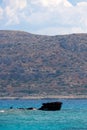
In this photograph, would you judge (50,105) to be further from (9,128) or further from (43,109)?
(9,128)

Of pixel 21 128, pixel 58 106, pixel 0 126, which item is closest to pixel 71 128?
pixel 21 128

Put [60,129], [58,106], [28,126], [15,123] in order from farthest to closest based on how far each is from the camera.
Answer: [58,106] < [15,123] < [28,126] < [60,129]

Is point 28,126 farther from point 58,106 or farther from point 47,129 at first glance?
point 58,106

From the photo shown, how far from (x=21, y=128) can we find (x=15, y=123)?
8.90 meters

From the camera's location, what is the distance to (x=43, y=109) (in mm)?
124688

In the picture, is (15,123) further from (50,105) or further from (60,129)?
(50,105)

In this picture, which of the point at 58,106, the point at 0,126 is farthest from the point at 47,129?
the point at 58,106

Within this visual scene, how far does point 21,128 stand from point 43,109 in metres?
53.0

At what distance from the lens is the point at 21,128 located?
2825 inches

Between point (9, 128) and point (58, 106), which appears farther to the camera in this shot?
point (58, 106)

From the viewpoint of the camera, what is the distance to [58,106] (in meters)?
123

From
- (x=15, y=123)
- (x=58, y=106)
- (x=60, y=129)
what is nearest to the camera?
(x=60, y=129)

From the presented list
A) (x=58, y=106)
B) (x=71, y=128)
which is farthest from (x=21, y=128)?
(x=58, y=106)

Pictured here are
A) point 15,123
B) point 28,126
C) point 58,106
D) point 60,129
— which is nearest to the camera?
point 60,129
